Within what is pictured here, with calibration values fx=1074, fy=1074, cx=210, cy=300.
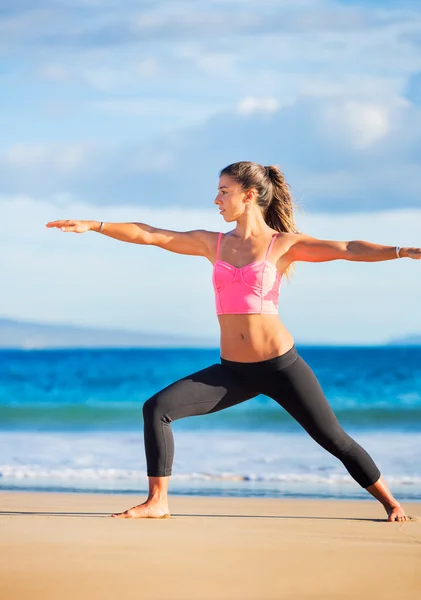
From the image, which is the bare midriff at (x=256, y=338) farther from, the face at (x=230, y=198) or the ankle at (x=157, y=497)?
the ankle at (x=157, y=497)

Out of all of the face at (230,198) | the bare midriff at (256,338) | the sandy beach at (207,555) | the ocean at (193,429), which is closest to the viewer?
the sandy beach at (207,555)

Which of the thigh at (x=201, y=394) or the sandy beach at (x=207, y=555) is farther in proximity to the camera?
the thigh at (x=201, y=394)

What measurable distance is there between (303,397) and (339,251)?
0.76 m

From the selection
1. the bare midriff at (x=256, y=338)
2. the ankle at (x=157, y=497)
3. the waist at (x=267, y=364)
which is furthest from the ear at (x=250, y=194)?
the ankle at (x=157, y=497)

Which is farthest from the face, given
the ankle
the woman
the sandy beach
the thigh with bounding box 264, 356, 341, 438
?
the sandy beach

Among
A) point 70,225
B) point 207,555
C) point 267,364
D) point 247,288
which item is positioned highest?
point 70,225

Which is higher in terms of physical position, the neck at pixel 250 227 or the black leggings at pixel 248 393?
the neck at pixel 250 227

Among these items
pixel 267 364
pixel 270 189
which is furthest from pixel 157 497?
pixel 270 189

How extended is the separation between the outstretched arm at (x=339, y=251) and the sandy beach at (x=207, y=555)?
1.37m

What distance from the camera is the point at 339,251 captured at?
17.8 ft

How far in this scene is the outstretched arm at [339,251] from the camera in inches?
210

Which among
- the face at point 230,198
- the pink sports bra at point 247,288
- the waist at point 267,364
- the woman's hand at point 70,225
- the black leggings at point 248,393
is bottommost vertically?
the black leggings at point 248,393

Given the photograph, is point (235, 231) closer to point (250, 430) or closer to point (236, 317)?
point (236, 317)

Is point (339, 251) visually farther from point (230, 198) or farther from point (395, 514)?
point (395, 514)
